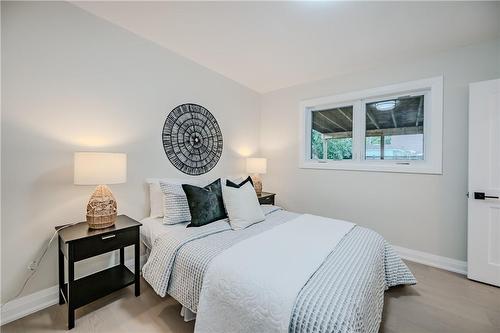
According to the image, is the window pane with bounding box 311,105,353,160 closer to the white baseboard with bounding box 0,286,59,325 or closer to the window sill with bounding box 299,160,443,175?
the window sill with bounding box 299,160,443,175

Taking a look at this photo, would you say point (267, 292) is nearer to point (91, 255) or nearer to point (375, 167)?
point (91, 255)

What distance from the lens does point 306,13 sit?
6.21 feet

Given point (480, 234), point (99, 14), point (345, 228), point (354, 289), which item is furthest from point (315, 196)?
point (99, 14)

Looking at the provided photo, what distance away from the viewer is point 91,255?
163 cm

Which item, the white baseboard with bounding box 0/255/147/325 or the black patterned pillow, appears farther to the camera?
the black patterned pillow

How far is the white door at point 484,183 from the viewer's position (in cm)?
208

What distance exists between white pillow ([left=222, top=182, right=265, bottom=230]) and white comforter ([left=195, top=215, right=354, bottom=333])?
42 centimetres

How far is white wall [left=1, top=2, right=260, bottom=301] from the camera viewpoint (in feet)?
5.30

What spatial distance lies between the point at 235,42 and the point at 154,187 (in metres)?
1.81

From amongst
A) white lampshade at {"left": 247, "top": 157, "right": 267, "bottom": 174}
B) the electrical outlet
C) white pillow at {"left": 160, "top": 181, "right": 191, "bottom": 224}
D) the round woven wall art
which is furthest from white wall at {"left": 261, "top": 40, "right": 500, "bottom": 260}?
the electrical outlet

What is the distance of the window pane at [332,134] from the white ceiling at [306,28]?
742 millimetres

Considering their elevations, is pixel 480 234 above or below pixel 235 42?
below

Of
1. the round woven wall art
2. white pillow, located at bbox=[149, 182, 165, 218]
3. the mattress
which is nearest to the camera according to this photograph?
the mattress

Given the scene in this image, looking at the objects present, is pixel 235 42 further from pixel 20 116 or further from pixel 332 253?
pixel 332 253
